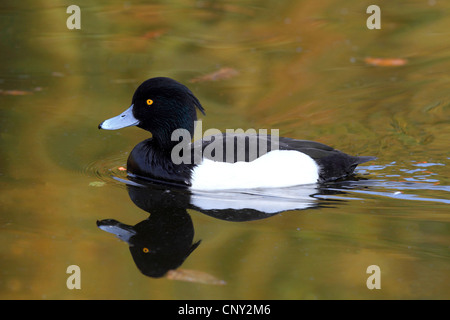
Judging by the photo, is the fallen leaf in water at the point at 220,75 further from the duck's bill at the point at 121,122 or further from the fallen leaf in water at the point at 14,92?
the duck's bill at the point at 121,122

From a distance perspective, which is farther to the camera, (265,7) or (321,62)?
(265,7)

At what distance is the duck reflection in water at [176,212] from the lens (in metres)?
5.02

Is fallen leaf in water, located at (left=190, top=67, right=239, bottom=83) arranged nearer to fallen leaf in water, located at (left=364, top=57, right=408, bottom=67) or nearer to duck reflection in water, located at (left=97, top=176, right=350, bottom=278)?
fallen leaf in water, located at (left=364, top=57, right=408, bottom=67)

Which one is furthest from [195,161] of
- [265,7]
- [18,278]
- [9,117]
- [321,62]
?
[265,7]

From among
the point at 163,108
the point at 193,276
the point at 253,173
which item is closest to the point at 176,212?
the point at 253,173

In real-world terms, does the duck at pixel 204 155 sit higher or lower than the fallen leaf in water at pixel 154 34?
lower

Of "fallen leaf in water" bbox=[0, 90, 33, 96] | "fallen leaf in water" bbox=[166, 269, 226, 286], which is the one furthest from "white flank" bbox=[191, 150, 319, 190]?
"fallen leaf in water" bbox=[0, 90, 33, 96]

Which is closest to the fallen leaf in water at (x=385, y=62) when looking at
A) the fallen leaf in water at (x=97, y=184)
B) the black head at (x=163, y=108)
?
the black head at (x=163, y=108)

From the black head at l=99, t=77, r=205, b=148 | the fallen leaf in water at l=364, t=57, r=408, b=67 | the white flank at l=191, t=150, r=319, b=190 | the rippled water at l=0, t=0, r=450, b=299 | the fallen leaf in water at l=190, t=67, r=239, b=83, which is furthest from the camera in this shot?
the fallen leaf in water at l=364, t=57, r=408, b=67

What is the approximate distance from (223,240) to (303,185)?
5.43ft

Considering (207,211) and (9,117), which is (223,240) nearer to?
(207,211)

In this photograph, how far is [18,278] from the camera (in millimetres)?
4699

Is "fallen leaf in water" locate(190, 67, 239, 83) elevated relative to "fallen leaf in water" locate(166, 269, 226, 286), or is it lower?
elevated

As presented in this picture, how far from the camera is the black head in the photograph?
22.0 ft
